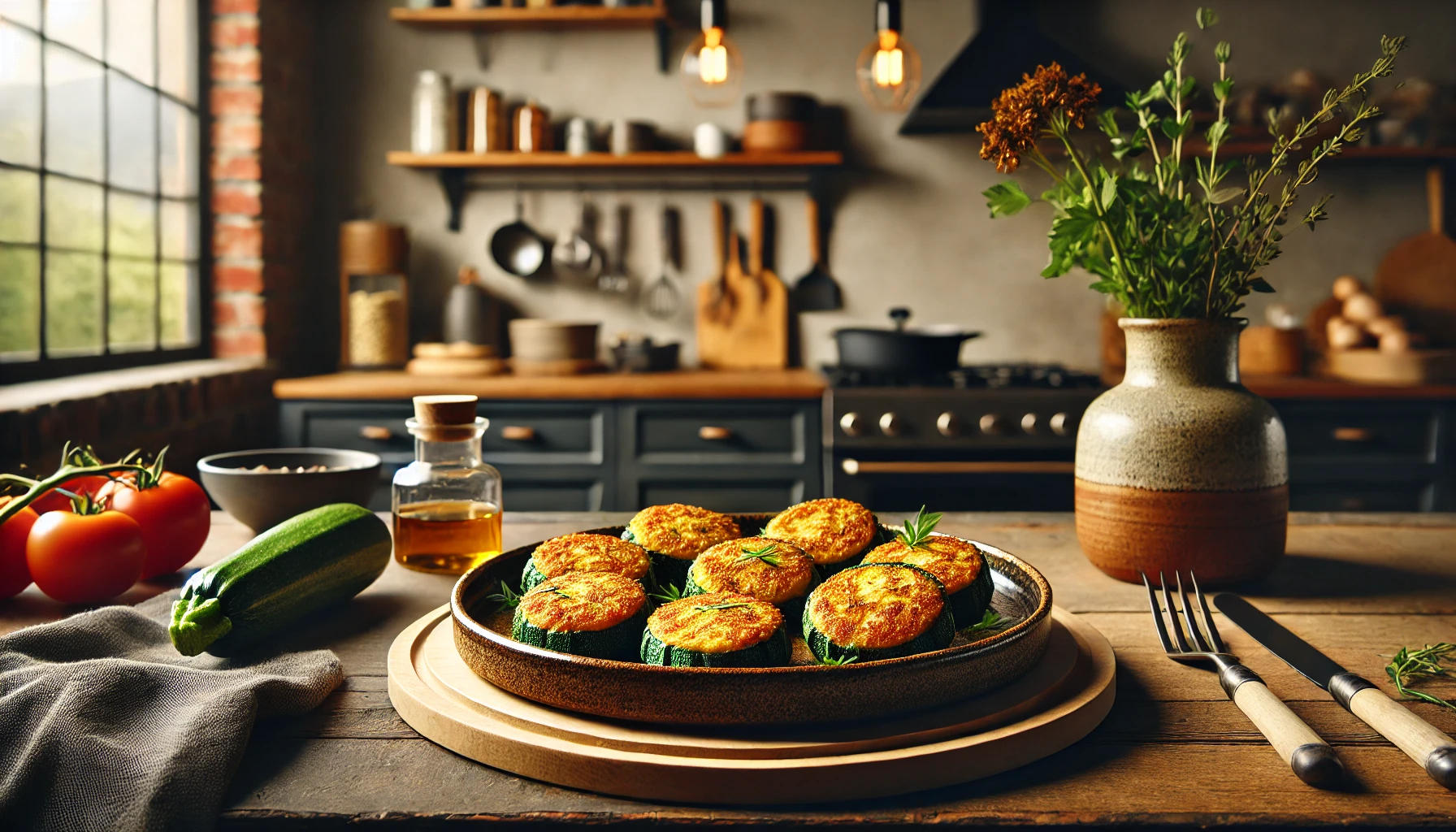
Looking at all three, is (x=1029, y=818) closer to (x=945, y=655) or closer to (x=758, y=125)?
(x=945, y=655)

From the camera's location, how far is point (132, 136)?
2576 millimetres

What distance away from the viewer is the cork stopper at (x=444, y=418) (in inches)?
40.0

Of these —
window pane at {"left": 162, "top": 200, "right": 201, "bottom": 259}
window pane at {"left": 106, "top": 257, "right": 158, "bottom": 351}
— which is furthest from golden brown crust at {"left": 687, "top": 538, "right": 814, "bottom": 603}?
window pane at {"left": 162, "top": 200, "right": 201, "bottom": 259}

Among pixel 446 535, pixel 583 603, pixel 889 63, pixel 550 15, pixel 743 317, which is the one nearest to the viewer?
pixel 583 603

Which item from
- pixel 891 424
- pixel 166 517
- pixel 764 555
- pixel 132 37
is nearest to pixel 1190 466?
pixel 764 555

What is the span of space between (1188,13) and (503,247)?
2415 millimetres

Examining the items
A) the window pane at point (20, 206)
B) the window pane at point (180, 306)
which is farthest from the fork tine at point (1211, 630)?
the window pane at point (180, 306)

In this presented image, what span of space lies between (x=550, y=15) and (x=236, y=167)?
1.04 m

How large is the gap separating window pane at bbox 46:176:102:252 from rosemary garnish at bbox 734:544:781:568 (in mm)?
2053

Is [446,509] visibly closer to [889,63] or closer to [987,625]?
[987,625]

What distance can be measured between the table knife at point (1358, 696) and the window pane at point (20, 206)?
7.40ft

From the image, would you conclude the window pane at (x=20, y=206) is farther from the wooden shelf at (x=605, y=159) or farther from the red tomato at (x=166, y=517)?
the red tomato at (x=166, y=517)

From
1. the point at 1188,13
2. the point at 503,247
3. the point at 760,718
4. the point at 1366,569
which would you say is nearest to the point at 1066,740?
the point at 760,718

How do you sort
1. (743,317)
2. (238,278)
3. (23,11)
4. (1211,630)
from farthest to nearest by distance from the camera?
1. (743,317)
2. (238,278)
3. (23,11)
4. (1211,630)
